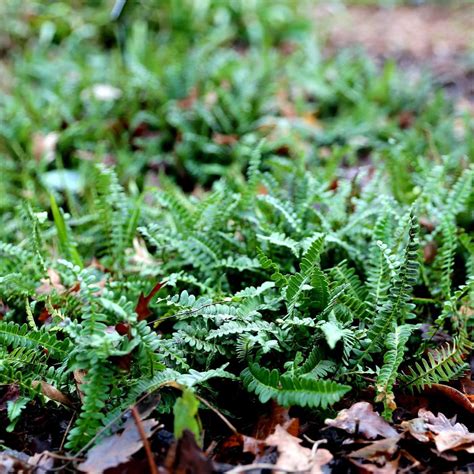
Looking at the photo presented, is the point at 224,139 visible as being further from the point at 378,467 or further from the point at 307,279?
the point at 378,467

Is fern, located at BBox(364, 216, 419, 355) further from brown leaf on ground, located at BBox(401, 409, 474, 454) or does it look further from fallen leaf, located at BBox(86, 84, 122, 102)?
fallen leaf, located at BBox(86, 84, 122, 102)

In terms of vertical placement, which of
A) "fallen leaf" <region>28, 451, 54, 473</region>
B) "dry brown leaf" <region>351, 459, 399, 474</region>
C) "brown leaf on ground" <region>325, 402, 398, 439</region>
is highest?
"brown leaf on ground" <region>325, 402, 398, 439</region>

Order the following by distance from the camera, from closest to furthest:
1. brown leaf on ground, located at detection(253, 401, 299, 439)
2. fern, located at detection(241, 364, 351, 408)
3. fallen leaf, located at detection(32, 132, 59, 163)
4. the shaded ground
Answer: fern, located at detection(241, 364, 351, 408) → brown leaf on ground, located at detection(253, 401, 299, 439) → fallen leaf, located at detection(32, 132, 59, 163) → the shaded ground

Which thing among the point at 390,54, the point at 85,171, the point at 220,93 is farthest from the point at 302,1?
the point at 85,171

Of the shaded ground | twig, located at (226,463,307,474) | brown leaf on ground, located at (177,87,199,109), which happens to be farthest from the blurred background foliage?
twig, located at (226,463,307,474)

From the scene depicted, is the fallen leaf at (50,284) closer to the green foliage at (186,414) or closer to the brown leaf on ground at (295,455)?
the green foliage at (186,414)

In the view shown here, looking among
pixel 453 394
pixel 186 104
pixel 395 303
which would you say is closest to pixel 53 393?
pixel 395 303
